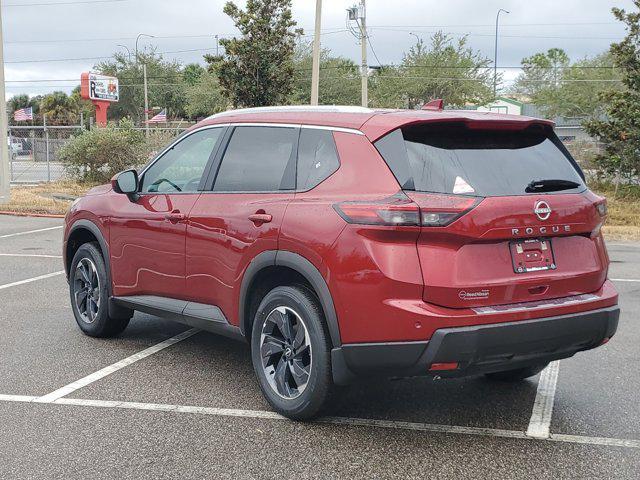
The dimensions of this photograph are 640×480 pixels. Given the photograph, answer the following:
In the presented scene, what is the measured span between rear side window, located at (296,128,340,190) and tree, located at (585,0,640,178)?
1594 cm

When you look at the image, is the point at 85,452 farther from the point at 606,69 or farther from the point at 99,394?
the point at 606,69

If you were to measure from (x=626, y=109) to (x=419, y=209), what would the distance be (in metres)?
16.7

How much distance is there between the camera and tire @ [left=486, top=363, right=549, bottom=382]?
4.90 m

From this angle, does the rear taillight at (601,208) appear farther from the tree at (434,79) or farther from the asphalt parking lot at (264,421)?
the tree at (434,79)

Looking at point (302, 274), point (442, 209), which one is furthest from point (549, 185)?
point (302, 274)

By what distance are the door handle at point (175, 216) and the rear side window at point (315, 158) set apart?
110 cm

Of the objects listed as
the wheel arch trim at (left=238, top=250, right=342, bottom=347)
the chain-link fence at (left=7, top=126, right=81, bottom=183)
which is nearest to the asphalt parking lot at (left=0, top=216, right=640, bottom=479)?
the wheel arch trim at (left=238, top=250, right=342, bottom=347)

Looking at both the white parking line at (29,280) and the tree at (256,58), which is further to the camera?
the tree at (256,58)

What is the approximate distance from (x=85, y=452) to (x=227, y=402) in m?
1.03

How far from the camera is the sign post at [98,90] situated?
37812 millimetres

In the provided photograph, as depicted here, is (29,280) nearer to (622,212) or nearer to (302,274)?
(302,274)

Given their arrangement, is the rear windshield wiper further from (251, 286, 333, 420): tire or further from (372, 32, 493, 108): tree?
(372, 32, 493, 108): tree

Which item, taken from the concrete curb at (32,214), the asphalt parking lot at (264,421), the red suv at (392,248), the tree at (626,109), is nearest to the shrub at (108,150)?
the concrete curb at (32,214)

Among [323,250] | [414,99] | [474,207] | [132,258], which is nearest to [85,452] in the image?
[323,250]
